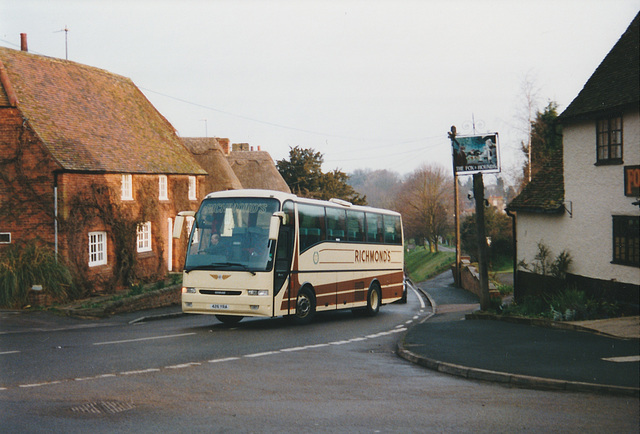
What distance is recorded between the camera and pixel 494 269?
42.5 meters

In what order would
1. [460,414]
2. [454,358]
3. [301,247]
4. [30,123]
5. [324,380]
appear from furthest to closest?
[30,123], [301,247], [454,358], [324,380], [460,414]

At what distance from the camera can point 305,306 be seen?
1828 cm

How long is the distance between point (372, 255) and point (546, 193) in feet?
22.1

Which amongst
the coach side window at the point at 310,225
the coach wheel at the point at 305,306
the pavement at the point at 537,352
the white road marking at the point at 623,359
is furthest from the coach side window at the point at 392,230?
the white road marking at the point at 623,359

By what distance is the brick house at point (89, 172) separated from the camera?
25.0 meters

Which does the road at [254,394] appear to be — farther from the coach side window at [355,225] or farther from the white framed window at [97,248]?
the white framed window at [97,248]

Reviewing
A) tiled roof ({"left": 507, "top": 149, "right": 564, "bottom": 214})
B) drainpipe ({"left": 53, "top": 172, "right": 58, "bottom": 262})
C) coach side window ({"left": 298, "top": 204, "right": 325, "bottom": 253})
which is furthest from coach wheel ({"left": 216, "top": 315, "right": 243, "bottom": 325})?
tiled roof ({"left": 507, "top": 149, "right": 564, "bottom": 214})

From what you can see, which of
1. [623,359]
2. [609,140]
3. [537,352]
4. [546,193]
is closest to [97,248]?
[546,193]

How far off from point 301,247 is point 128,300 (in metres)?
8.30

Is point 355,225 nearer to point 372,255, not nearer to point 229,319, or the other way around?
point 372,255

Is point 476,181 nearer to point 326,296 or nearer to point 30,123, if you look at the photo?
point 326,296

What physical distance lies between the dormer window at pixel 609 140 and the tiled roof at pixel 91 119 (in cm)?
1850

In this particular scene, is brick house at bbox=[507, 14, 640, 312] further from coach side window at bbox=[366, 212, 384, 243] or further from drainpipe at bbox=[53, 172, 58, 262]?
drainpipe at bbox=[53, 172, 58, 262]

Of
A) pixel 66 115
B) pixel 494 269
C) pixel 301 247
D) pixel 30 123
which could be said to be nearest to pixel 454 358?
pixel 301 247
